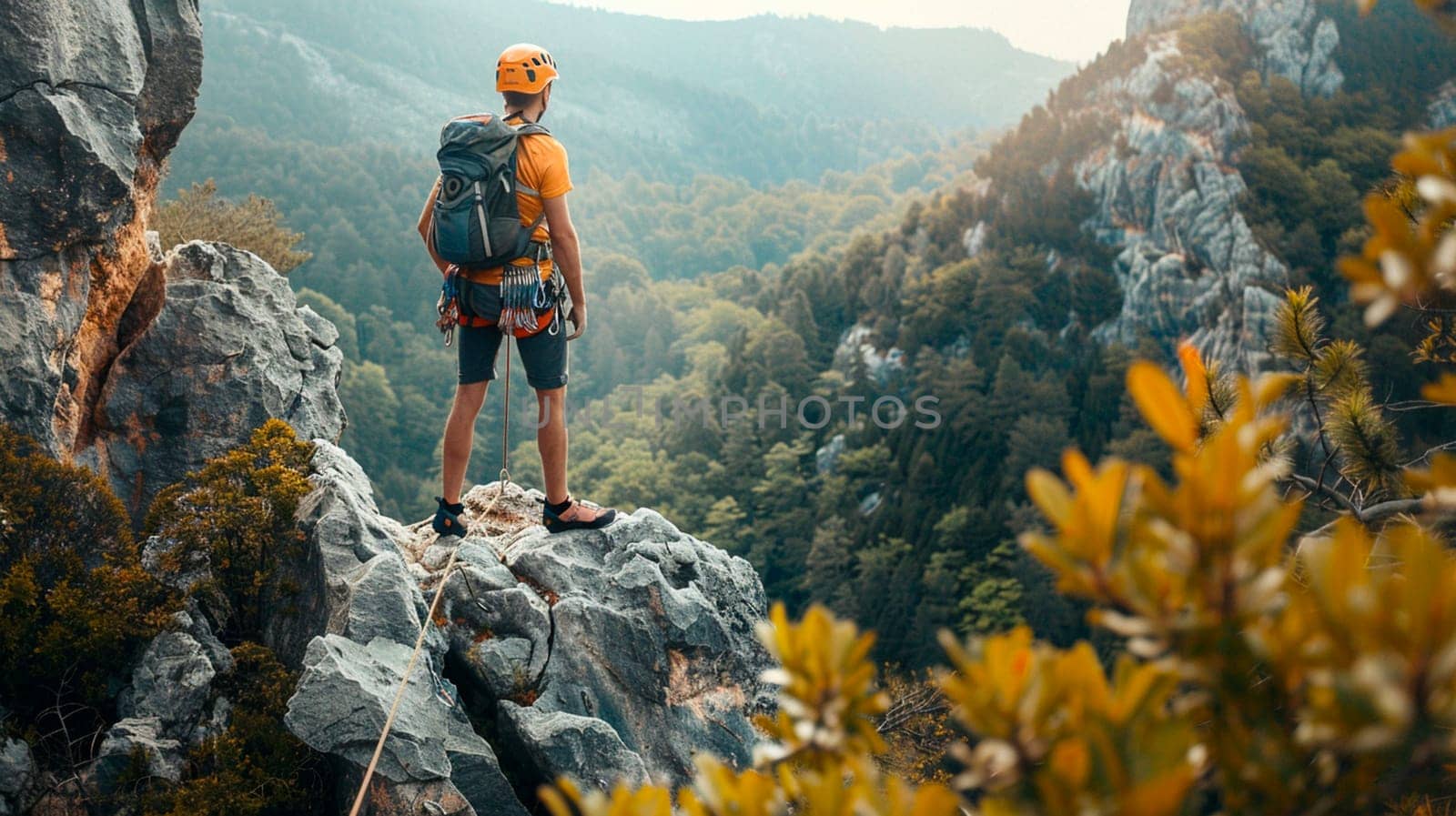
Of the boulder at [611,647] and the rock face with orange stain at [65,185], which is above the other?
the rock face with orange stain at [65,185]

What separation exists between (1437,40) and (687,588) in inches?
2727

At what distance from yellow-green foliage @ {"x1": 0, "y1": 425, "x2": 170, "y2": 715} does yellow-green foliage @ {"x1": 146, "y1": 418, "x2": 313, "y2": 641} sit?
240 millimetres

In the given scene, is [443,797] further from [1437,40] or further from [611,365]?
[611,365]

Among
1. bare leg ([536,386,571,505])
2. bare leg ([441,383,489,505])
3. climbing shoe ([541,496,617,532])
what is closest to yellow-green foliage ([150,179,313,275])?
bare leg ([441,383,489,505])

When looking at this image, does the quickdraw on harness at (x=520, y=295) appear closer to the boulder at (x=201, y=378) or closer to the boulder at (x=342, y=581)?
the boulder at (x=342, y=581)

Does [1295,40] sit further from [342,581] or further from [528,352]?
[342,581]

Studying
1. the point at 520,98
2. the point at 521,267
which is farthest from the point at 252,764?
the point at 520,98

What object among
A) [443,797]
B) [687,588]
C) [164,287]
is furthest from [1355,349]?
[164,287]

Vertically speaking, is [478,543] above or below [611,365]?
above

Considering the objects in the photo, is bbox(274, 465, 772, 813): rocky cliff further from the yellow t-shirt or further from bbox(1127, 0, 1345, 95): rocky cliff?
bbox(1127, 0, 1345, 95): rocky cliff

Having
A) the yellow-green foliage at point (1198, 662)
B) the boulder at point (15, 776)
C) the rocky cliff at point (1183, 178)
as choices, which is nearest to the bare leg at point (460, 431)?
the boulder at point (15, 776)

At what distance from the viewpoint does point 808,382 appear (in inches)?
2443

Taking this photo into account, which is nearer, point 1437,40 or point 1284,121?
point 1284,121

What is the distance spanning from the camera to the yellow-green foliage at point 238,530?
17.6ft
